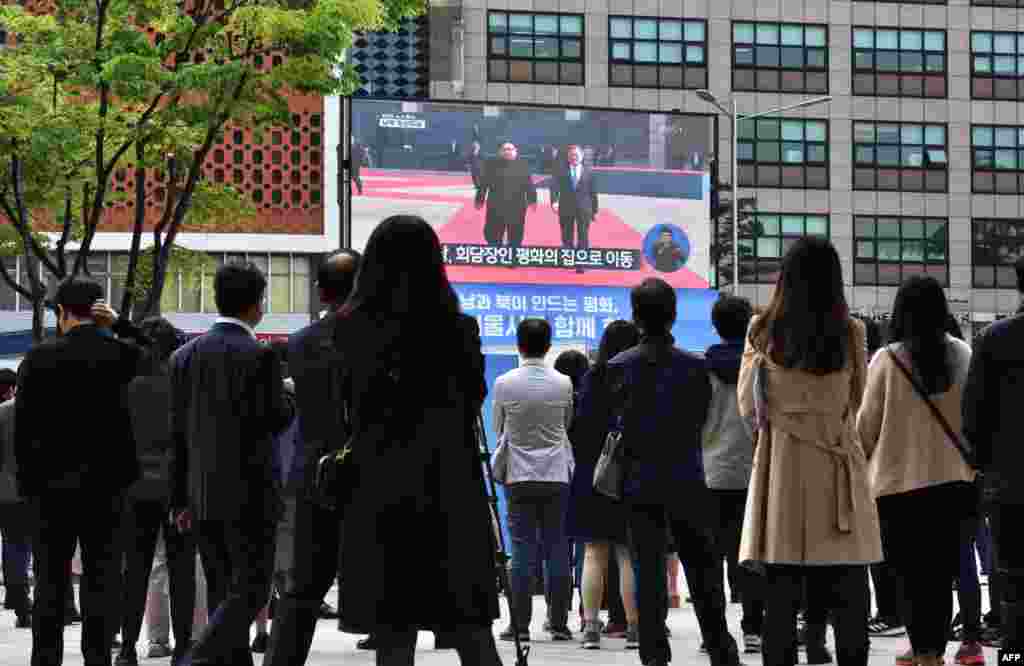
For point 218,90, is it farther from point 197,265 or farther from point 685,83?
point 685,83

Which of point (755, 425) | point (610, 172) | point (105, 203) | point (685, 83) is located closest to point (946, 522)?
point (755, 425)

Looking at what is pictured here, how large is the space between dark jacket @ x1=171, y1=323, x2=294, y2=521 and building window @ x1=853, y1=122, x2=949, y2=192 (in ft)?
198

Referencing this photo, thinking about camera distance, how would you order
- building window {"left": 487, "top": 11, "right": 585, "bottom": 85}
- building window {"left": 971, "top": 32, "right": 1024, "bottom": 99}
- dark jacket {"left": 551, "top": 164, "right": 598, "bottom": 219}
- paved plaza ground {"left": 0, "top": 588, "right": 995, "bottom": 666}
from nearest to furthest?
paved plaza ground {"left": 0, "top": 588, "right": 995, "bottom": 666}
dark jacket {"left": 551, "top": 164, "right": 598, "bottom": 219}
building window {"left": 487, "top": 11, "right": 585, "bottom": 85}
building window {"left": 971, "top": 32, "right": 1024, "bottom": 99}

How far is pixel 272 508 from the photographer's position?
796cm

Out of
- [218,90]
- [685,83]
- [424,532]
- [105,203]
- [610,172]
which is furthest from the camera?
[685,83]

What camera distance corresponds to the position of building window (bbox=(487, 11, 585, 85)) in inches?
2530

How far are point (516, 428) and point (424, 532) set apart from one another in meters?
5.92

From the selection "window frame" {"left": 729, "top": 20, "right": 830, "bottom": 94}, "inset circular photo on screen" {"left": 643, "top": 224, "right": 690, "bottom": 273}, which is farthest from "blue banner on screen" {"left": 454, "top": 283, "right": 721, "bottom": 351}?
"window frame" {"left": 729, "top": 20, "right": 830, "bottom": 94}

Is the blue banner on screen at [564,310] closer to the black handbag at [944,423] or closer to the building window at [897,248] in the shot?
the black handbag at [944,423]

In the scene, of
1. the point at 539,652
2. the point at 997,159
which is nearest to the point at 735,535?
the point at 539,652

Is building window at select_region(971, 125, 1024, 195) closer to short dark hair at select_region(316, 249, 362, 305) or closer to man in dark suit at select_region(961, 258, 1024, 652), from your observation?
man in dark suit at select_region(961, 258, 1024, 652)

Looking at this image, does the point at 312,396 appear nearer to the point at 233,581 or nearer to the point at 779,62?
the point at 233,581

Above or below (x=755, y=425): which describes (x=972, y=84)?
above

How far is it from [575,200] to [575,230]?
679mm
